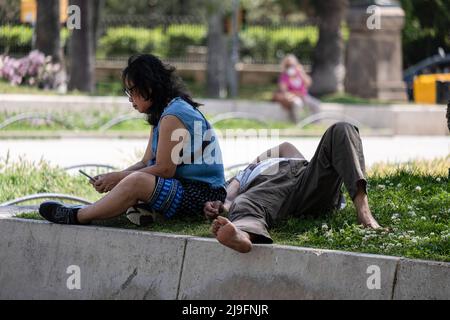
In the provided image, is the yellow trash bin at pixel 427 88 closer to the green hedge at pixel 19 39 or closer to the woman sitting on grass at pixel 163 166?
the green hedge at pixel 19 39

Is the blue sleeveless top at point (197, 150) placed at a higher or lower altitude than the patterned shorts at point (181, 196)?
higher

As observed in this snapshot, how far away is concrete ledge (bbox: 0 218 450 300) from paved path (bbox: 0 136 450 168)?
4138mm

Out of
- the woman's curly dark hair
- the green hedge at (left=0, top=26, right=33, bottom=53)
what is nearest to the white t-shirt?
the woman's curly dark hair

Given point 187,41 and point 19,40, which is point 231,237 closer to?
point 19,40

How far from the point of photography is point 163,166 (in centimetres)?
636

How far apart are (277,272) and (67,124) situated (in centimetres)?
1009

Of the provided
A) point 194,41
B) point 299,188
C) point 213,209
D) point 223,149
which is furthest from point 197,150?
point 194,41

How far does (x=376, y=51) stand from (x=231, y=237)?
1538 centimetres

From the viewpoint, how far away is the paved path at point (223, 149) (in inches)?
469

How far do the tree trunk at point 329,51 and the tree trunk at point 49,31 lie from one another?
6903mm

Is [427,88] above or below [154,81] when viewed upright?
below

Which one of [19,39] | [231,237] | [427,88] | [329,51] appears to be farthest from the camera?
[19,39]

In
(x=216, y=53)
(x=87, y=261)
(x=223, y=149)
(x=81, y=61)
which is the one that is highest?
(x=216, y=53)

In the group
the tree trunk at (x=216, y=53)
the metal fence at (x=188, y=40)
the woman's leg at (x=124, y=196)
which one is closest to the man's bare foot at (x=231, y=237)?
the woman's leg at (x=124, y=196)
